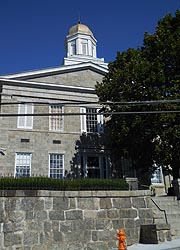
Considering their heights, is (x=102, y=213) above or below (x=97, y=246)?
above

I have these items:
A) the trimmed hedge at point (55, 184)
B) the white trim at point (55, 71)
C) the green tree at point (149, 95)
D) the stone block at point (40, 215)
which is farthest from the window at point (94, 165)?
the stone block at point (40, 215)

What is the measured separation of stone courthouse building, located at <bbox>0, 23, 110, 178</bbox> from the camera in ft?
66.4

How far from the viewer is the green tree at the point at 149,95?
1662 cm

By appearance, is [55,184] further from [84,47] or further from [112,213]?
[84,47]

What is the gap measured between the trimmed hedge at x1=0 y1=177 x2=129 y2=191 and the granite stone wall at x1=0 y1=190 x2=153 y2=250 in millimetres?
268

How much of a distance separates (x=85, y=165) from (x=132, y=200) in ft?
27.8

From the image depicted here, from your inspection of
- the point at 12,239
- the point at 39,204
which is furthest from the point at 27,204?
the point at 12,239

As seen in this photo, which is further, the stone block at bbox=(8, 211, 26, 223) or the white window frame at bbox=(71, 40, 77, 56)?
the white window frame at bbox=(71, 40, 77, 56)

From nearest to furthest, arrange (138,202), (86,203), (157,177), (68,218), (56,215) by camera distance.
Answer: (56,215), (68,218), (86,203), (138,202), (157,177)

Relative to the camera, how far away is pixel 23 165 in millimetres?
20031

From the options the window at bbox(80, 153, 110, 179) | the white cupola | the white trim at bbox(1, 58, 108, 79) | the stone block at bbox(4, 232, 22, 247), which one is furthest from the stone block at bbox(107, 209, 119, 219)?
the white cupola

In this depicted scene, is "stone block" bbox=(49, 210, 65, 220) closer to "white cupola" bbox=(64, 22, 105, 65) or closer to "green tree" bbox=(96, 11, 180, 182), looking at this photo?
"green tree" bbox=(96, 11, 180, 182)

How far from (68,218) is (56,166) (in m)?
8.95

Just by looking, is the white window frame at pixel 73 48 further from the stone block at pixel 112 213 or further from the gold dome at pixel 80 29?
the stone block at pixel 112 213
